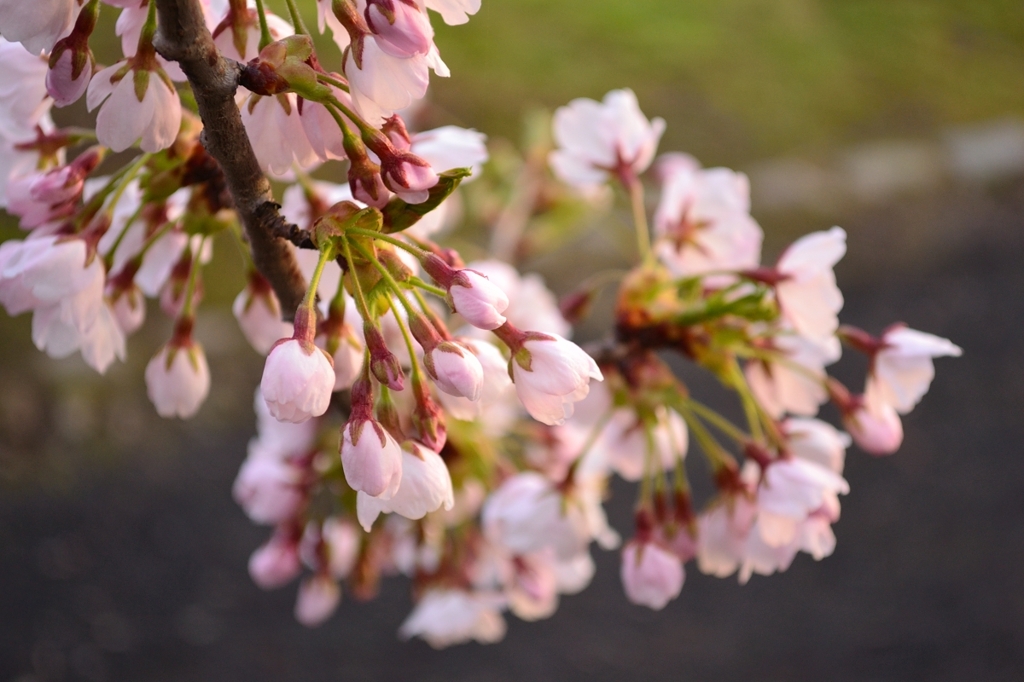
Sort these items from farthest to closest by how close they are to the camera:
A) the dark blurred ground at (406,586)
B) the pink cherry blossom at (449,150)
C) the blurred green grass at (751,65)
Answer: the blurred green grass at (751,65)
the dark blurred ground at (406,586)
the pink cherry blossom at (449,150)

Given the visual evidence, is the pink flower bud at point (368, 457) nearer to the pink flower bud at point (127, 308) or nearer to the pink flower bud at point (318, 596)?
the pink flower bud at point (127, 308)

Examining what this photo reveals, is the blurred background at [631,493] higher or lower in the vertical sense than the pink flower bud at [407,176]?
lower

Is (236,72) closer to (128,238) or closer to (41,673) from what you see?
(128,238)

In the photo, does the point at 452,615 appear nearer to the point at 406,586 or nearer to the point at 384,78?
the point at 384,78

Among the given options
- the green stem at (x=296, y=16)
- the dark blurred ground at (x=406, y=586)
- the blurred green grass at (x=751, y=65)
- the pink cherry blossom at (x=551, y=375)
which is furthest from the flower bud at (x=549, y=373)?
the blurred green grass at (x=751, y=65)

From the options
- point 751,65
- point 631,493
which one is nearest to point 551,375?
point 631,493

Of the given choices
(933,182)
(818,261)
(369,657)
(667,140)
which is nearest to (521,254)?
(818,261)

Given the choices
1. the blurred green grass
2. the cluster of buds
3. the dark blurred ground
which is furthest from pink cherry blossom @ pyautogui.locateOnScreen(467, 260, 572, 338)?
the blurred green grass

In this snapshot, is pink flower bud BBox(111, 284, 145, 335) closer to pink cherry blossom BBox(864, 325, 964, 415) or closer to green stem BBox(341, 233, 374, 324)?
green stem BBox(341, 233, 374, 324)
